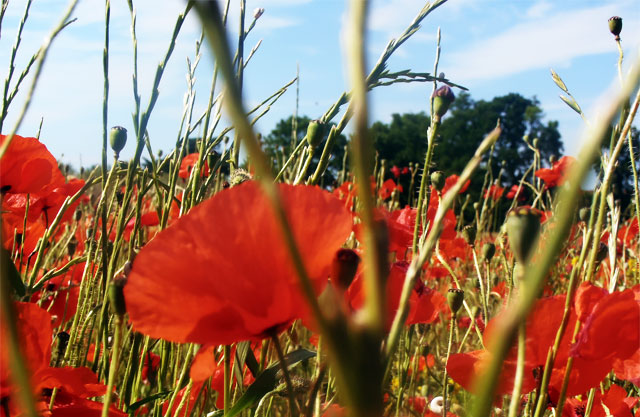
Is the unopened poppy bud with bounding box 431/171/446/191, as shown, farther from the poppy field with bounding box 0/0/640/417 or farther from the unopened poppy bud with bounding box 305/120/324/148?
the unopened poppy bud with bounding box 305/120/324/148

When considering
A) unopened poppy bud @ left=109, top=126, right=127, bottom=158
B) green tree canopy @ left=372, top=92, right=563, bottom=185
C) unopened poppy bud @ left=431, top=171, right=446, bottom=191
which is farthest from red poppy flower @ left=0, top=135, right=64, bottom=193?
green tree canopy @ left=372, top=92, right=563, bottom=185

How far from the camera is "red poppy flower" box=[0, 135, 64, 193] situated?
2.52 ft

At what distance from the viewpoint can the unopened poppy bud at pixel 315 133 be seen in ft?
1.92

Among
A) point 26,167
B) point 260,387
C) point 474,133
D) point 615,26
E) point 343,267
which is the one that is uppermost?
point 474,133

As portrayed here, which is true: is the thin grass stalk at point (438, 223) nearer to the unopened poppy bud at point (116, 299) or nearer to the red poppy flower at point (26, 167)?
the unopened poppy bud at point (116, 299)

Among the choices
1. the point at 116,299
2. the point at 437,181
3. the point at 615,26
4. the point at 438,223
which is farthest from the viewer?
the point at 437,181

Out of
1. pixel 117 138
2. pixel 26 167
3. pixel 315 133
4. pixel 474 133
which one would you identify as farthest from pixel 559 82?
pixel 474 133

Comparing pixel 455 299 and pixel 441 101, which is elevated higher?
pixel 441 101

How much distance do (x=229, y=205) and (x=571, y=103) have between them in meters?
0.43

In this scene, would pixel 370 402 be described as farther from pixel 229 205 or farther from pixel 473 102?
pixel 473 102

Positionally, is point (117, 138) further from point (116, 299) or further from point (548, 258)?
point (548, 258)

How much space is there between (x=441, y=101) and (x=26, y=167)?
1.87ft

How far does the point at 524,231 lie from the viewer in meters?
0.27

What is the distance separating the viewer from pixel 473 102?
29203 millimetres
